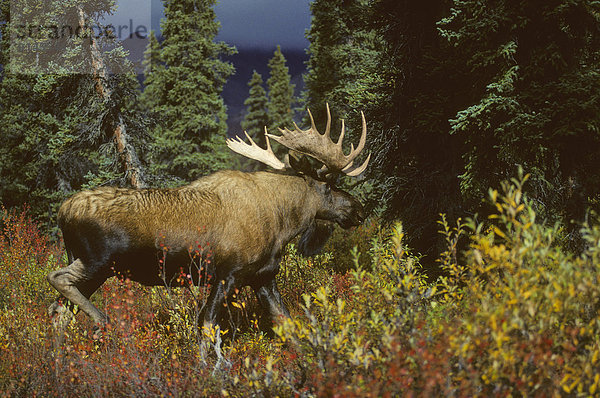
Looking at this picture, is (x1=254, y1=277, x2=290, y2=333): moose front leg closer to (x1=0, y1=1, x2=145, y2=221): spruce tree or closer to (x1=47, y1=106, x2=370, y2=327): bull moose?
(x1=47, y1=106, x2=370, y2=327): bull moose

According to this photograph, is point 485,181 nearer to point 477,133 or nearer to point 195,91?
point 477,133

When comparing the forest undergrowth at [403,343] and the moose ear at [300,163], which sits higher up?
the moose ear at [300,163]

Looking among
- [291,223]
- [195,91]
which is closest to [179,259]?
[291,223]

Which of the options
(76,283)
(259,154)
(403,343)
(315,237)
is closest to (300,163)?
(259,154)

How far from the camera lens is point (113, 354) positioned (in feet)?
12.3

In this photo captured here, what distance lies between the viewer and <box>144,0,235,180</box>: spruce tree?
2009cm

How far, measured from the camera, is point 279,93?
38.8 meters

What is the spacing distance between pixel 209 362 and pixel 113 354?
88cm

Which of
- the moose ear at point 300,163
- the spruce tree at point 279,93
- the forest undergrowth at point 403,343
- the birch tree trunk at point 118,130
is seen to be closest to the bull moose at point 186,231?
the moose ear at point 300,163

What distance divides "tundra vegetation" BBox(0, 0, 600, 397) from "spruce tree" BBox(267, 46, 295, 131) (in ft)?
74.1

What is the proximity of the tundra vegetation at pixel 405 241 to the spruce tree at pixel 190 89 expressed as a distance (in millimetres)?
6054

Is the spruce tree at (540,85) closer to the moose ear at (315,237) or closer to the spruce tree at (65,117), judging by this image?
the moose ear at (315,237)

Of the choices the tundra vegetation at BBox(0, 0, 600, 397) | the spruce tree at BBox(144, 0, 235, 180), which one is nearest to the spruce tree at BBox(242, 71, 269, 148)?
the spruce tree at BBox(144, 0, 235, 180)

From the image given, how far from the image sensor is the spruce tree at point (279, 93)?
37.6 metres
